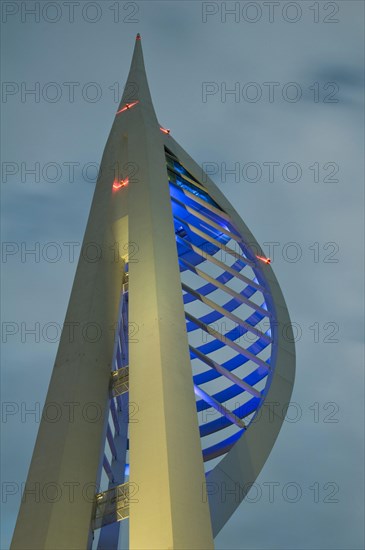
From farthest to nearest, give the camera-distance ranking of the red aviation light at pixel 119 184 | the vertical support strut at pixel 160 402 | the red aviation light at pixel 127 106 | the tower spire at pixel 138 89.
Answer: the tower spire at pixel 138 89, the red aviation light at pixel 127 106, the red aviation light at pixel 119 184, the vertical support strut at pixel 160 402

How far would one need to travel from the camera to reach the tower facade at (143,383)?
10828mm

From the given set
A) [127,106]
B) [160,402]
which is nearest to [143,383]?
[160,402]

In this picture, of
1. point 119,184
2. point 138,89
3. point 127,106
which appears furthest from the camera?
point 138,89

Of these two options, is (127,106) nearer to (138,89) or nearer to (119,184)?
(138,89)

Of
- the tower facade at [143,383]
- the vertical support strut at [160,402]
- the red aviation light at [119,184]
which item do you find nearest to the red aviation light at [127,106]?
the tower facade at [143,383]

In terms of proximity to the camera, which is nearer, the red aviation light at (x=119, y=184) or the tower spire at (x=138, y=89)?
the red aviation light at (x=119, y=184)

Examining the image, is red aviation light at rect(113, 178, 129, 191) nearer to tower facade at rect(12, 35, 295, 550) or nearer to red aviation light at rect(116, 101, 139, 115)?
tower facade at rect(12, 35, 295, 550)

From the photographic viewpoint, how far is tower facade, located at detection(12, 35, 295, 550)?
10828 millimetres

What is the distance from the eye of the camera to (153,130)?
20625 mm

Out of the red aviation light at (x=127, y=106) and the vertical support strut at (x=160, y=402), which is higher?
the red aviation light at (x=127, y=106)

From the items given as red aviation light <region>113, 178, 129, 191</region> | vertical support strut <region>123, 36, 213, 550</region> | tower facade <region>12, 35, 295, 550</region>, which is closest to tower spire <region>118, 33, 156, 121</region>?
tower facade <region>12, 35, 295, 550</region>

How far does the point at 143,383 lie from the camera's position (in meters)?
12.1

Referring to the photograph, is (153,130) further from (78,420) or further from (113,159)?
(78,420)

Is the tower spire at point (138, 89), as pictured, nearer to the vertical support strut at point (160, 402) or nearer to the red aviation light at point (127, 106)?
the red aviation light at point (127, 106)
